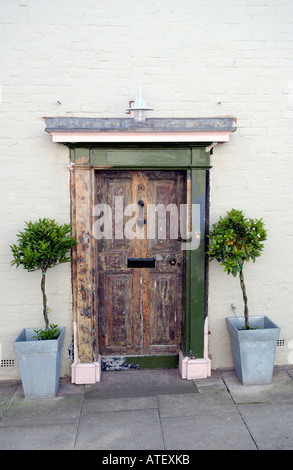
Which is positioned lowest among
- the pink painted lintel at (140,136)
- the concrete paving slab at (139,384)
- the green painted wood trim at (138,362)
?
the concrete paving slab at (139,384)

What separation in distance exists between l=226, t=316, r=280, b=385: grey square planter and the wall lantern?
2.42m

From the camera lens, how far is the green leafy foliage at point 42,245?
155 inches

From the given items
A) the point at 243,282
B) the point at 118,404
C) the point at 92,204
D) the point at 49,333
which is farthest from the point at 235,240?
the point at 49,333

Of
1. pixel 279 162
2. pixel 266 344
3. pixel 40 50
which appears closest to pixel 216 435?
pixel 266 344

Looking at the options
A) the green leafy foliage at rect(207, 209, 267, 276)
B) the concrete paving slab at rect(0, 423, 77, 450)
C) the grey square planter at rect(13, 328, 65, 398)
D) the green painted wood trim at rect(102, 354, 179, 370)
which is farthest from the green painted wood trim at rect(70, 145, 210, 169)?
the concrete paving slab at rect(0, 423, 77, 450)

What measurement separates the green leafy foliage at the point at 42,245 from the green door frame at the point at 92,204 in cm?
31

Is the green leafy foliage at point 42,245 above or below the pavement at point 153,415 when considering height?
above

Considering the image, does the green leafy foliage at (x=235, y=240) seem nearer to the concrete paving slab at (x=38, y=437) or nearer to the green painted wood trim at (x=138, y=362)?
the green painted wood trim at (x=138, y=362)

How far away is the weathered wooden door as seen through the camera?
15.0 ft

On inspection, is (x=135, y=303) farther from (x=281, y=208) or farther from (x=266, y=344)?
(x=281, y=208)

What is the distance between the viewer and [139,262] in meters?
A: 4.65

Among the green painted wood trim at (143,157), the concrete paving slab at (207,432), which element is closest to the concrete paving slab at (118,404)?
the concrete paving slab at (207,432)

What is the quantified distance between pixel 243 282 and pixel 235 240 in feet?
1.78

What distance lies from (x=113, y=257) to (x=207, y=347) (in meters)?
1.48
